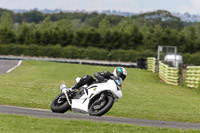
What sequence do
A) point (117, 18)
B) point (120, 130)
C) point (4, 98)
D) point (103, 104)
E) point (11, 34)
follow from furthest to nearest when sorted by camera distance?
point (117, 18)
point (11, 34)
point (4, 98)
point (103, 104)
point (120, 130)

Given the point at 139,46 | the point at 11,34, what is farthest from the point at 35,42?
the point at 139,46

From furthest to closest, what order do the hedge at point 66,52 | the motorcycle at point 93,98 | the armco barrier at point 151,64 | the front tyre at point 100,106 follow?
1. the hedge at point 66,52
2. the armco barrier at point 151,64
3. the motorcycle at point 93,98
4. the front tyre at point 100,106

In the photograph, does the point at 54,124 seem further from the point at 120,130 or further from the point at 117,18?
the point at 117,18

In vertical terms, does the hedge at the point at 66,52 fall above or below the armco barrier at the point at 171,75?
below

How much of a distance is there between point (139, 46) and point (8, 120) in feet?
217

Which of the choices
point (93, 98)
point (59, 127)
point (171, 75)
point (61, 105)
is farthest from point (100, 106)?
point (171, 75)

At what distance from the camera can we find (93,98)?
36.4 ft

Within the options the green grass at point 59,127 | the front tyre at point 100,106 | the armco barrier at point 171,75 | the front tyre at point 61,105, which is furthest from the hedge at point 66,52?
Answer: the green grass at point 59,127

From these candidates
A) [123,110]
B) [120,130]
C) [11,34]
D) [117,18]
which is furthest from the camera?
[117,18]

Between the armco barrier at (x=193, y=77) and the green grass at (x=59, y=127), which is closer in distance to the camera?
the green grass at (x=59, y=127)

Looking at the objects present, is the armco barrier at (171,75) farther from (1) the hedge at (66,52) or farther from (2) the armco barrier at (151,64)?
(1) the hedge at (66,52)

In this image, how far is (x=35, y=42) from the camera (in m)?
72.6

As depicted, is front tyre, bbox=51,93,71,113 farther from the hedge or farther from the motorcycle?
the hedge

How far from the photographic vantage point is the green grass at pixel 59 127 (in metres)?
8.74
